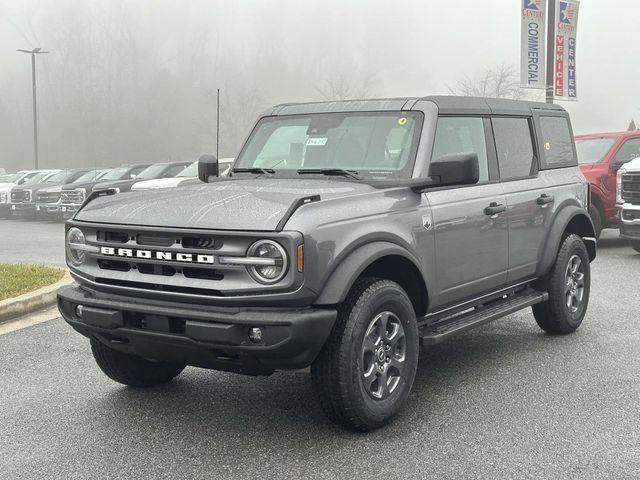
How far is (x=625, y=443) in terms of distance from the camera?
398 cm

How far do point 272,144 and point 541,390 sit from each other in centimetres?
246

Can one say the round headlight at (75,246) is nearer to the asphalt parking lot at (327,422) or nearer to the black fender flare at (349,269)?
the asphalt parking lot at (327,422)

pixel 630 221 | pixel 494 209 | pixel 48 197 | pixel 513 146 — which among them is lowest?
pixel 48 197

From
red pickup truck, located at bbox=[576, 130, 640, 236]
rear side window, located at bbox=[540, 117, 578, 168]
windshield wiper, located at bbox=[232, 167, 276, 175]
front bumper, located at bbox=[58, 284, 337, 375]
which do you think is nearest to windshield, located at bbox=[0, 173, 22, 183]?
red pickup truck, located at bbox=[576, 130, 640, 236]

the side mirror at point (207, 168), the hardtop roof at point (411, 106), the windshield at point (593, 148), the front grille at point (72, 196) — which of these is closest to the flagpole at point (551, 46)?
the windshield at point (593, 148)

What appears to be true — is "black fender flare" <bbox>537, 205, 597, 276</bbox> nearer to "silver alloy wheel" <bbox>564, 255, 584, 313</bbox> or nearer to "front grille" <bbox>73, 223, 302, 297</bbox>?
"silver alloy wheel" <bbox>564, 255, 584, 313</bbox>

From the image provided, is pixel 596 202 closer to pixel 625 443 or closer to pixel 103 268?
pixel 625 443

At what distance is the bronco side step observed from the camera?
15.6ft

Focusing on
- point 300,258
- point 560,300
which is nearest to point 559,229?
point 560,300

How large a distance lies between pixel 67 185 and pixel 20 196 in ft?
10.2

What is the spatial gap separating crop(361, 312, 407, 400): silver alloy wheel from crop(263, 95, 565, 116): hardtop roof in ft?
5.12

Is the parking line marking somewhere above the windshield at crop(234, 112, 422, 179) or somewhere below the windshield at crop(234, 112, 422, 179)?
below

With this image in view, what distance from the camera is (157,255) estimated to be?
4012 mm

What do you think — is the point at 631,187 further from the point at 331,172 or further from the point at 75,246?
the point at 75,246
